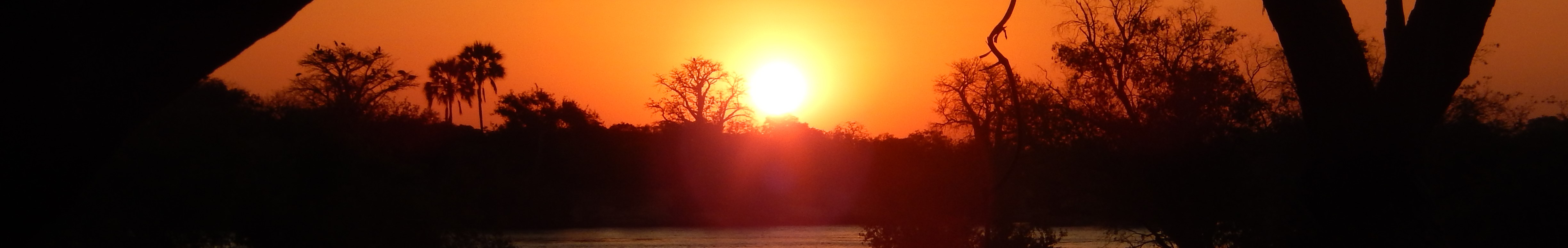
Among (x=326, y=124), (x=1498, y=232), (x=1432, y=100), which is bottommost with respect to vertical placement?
(x=1498, y=232)

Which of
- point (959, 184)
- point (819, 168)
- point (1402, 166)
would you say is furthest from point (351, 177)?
point (819, 168)

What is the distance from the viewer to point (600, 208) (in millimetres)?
55781

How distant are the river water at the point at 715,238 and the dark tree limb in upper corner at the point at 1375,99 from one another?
3604 centimetres

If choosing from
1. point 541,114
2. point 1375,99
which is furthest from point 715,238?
point 1375,99

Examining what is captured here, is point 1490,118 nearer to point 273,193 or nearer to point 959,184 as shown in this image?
point 959,184

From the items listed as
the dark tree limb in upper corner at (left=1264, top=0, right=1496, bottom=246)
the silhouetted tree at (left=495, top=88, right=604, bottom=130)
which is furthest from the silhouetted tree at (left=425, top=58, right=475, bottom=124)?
the dark tree limb in upper corner at (left=1264, top=0, right=1496, bottom=246)

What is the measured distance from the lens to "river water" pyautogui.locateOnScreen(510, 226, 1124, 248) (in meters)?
45.2

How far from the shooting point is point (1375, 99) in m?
4.66

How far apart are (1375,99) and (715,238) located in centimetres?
4558

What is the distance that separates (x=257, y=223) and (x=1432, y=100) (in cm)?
2193

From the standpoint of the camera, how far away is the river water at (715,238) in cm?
4522

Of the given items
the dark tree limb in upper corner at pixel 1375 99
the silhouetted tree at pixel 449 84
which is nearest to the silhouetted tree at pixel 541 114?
the silhouetted tree at pixel 449 84

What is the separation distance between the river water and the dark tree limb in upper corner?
36.0 metres

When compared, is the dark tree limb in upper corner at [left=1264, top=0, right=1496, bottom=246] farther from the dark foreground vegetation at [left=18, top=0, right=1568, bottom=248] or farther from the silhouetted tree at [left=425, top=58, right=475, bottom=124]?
the silhouetted tree at [left=425, top=58, right=475, bottom=124]
